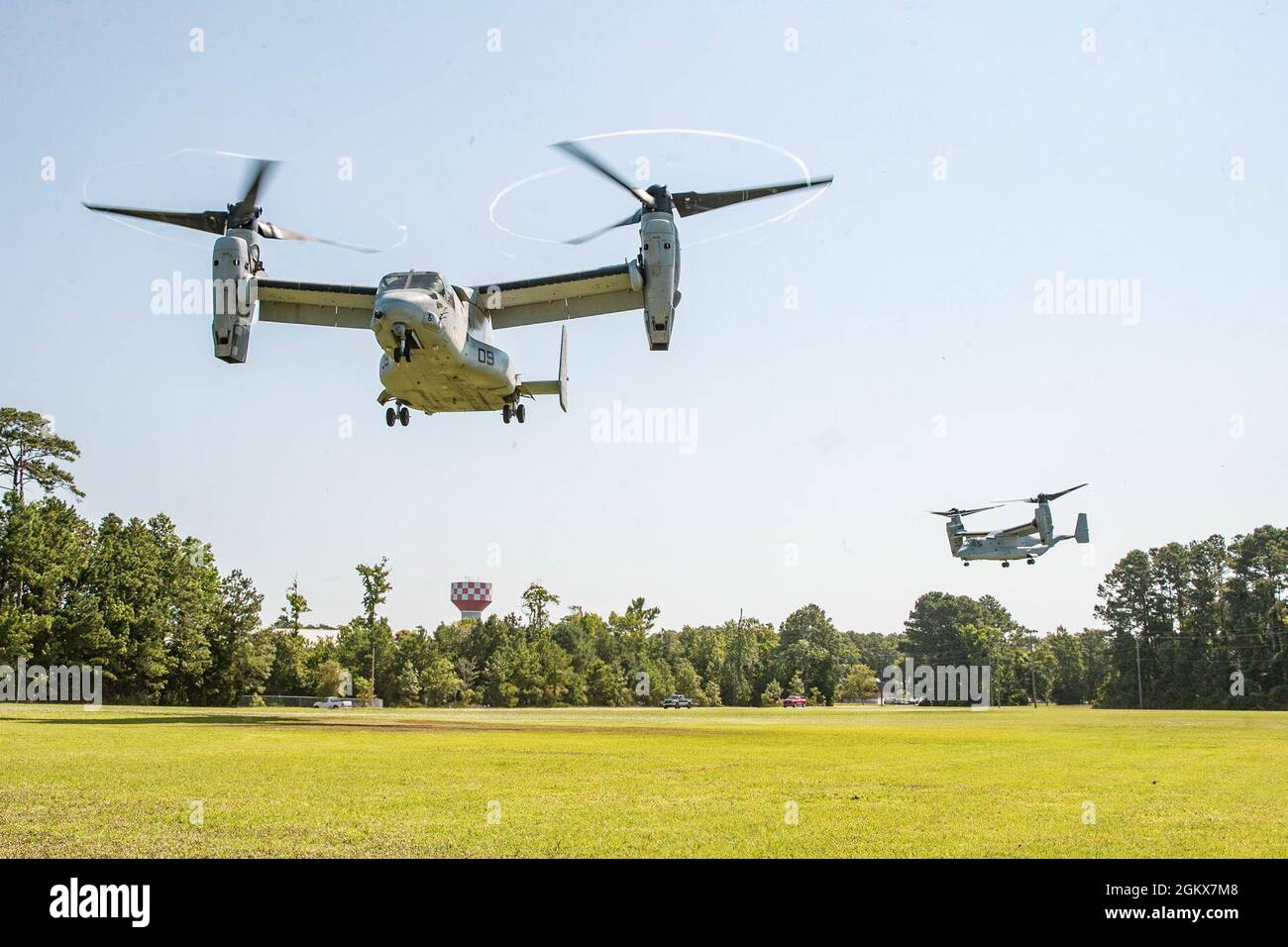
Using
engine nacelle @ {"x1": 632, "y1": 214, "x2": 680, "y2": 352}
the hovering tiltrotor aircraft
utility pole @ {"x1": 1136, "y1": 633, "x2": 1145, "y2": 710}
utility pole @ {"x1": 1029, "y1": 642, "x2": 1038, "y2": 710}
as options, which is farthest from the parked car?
utility pole @ {"x1": 1029, "y1": 642, "x2": 1038, "y2": 710}

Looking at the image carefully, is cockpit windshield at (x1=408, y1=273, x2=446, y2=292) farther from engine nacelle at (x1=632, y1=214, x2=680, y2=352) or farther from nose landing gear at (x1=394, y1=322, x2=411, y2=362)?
engine nacelle at (x1=632, y1=214, x2=680, y2=352)

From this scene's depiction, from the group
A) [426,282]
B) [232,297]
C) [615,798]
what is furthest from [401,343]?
[615,798]

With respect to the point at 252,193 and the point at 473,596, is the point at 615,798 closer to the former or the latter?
the point at 252,193

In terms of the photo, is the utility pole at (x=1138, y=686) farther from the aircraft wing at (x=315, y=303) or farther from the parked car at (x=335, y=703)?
the aircraft wing at (x=315, y=303)

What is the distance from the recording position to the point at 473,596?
112 metres

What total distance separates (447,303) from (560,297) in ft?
14.7

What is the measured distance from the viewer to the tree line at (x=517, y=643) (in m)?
63.0

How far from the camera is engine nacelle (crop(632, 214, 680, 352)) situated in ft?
77.1

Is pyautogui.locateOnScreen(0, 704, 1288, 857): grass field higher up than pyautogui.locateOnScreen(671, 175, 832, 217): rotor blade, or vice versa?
pyautogui.locateOnScreen(671, 175, 832, 217): rotor blade

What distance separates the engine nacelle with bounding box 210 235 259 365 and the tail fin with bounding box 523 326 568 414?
327 inches

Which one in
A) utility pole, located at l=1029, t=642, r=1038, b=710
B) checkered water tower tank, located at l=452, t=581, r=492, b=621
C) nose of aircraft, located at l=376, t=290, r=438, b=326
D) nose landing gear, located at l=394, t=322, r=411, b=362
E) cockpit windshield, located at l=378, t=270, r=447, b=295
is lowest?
utility pole, located at l=1029, t=642, r=1038, b=710
